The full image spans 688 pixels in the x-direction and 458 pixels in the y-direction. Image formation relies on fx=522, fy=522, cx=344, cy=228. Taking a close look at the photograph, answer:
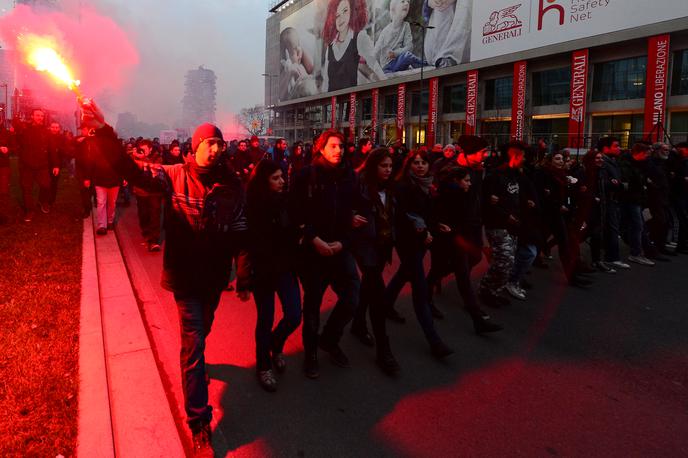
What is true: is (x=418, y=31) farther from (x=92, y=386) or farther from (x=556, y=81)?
(x=92, y=386)

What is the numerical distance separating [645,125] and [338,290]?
2817 cm

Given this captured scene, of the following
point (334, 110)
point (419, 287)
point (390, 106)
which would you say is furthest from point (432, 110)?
point (419, 287)

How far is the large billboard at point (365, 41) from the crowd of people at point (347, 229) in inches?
1072

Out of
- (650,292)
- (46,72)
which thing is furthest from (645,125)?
(46,72)

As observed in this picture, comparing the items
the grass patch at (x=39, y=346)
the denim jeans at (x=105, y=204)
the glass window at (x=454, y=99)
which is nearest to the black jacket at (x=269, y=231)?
the grass patch at (x=39, y=346)

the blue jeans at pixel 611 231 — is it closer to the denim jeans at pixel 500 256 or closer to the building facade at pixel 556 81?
the denim jeans at pixel 500 256

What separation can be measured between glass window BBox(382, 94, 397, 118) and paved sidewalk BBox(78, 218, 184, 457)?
1851 inches

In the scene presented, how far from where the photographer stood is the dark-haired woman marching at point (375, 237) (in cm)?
411

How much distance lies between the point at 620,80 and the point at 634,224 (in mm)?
25544

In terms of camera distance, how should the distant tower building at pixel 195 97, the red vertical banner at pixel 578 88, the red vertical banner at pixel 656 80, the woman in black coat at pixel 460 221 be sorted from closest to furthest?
the woman in black coat at pixel 460 221 < the red vertical banner at pixel 656 80 < the red vertical banner at pixel 578 88 < the distant tower building at pixel 195 97

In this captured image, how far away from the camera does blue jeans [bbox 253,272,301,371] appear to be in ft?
12.7

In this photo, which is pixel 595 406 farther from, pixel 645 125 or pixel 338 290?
pixel 645 125

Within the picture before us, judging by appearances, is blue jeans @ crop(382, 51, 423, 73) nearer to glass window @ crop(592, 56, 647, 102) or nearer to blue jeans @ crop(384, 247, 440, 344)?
glass window @ crop(592, 56, 647, 102)

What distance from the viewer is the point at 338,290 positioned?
13.6 feet
